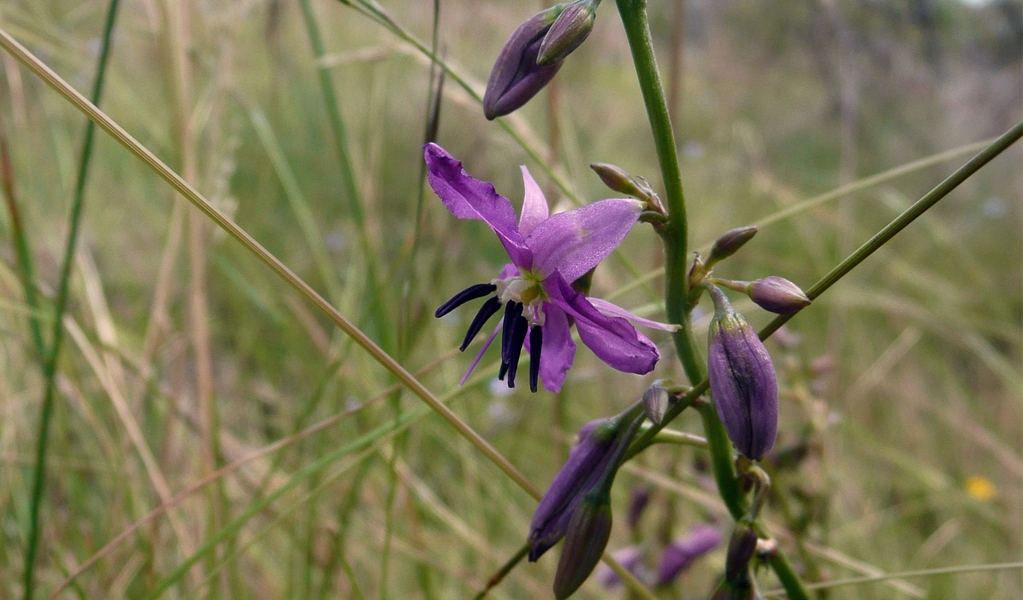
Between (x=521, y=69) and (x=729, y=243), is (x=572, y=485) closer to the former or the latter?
(x=729, y=243)

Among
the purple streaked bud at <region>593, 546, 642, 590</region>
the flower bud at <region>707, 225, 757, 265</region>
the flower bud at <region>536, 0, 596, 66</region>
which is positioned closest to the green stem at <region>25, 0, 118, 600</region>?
the flower bud at <region>536, 0, 596, 66</region>

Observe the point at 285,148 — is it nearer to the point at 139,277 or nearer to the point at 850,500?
the point at 139,277

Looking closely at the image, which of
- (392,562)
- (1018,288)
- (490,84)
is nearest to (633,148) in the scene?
(1018,288)

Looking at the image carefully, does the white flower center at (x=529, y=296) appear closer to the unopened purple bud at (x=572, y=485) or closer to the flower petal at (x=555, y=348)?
the flower petal at (x=555, y=348)

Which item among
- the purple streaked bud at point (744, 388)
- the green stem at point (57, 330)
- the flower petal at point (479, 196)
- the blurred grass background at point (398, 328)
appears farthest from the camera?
the blurred grass background at point (398, 328)

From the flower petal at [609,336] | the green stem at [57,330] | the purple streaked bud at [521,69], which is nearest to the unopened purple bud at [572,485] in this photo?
the flower petal at [609,336]

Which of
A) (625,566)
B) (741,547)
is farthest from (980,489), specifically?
(741,547)

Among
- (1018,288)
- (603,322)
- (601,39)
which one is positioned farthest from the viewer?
(601,39)
